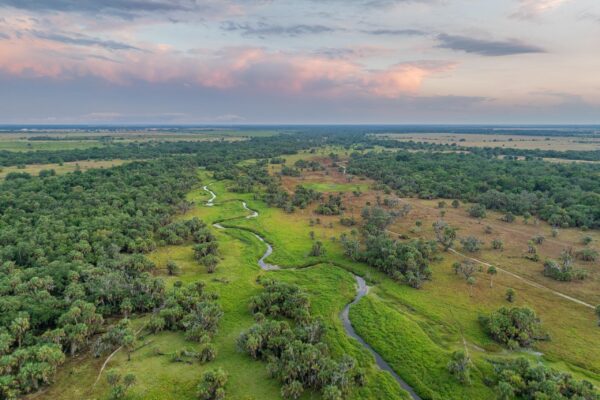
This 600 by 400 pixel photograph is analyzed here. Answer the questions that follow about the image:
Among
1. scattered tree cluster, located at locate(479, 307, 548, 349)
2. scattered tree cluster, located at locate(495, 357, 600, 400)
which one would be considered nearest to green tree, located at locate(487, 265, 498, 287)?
scattered tree cluster, located at locate(479, 307, 548, 349)

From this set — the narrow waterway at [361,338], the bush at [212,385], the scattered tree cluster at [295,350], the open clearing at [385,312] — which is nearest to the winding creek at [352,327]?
the narrow waterway at [361,338]

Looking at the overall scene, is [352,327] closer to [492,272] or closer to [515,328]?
[515,328]

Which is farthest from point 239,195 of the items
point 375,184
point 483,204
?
point 483,204

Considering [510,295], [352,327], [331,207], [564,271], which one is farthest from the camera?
[331,207]

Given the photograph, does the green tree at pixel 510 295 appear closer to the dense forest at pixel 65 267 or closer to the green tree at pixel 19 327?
the dense forest at pixel 65 267

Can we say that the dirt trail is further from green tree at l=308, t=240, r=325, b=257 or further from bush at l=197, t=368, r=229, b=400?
bush at l=197, t=368, r=229, b=400

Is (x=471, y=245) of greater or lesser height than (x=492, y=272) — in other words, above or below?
above

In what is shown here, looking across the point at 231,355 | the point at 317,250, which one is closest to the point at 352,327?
the point at 231,355

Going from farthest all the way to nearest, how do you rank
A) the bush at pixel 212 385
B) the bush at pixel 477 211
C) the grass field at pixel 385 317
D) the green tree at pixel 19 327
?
the bush at pixel 477 211
the green tree at pixel 19 327
the grass field at pixel 385 317
the bush at pixel 212 385

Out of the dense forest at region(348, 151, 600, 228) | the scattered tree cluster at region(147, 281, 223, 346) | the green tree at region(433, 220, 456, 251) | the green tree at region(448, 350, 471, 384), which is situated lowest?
the green tree at region(448, 350, 471, 384)
